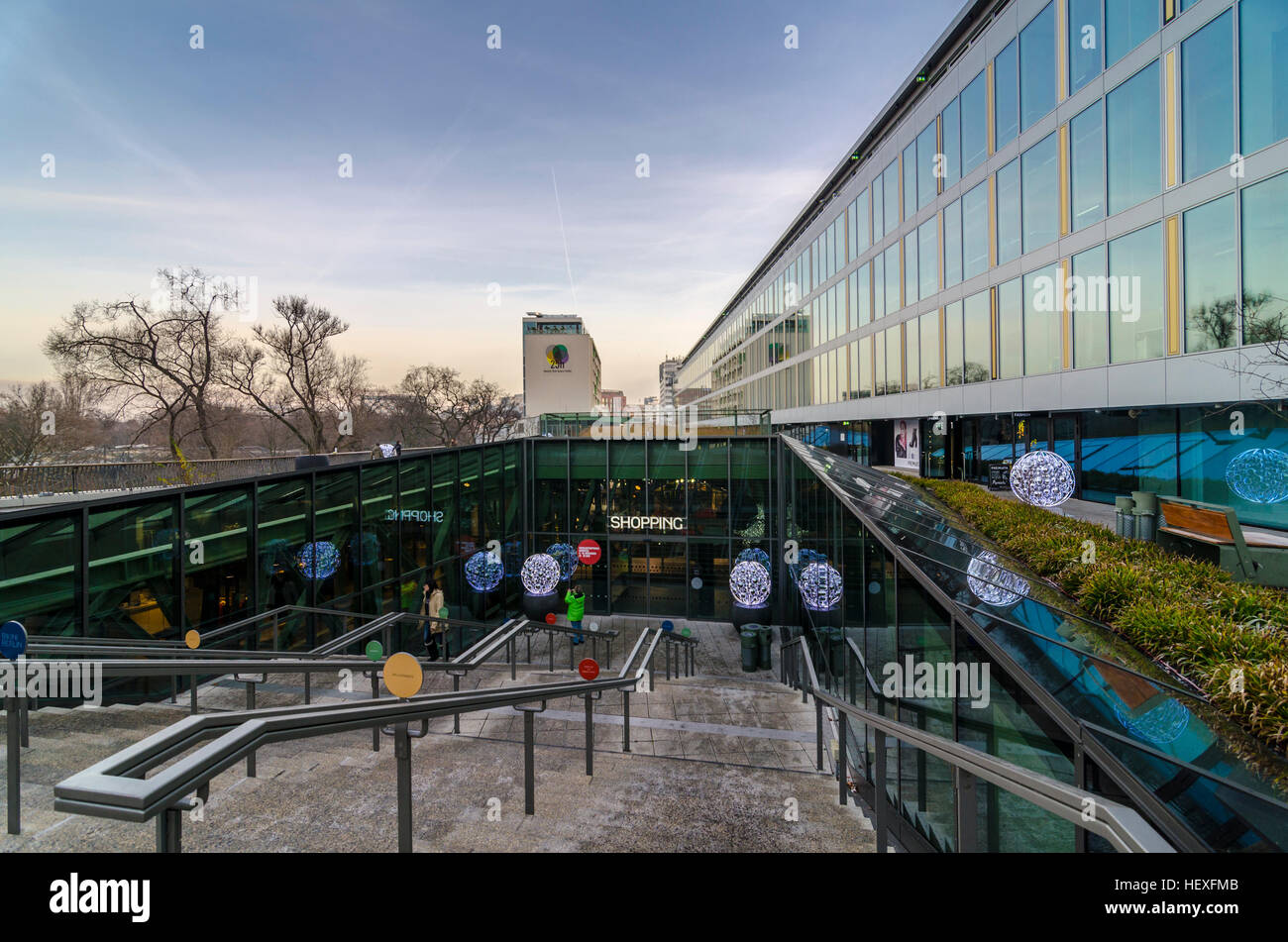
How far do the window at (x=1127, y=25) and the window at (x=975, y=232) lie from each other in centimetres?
519

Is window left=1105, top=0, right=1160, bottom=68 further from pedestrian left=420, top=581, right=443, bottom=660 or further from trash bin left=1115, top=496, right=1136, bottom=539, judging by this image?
pedestrian left=420, top=581, right=443, bottom=660

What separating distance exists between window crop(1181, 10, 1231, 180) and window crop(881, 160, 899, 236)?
13.6 meters

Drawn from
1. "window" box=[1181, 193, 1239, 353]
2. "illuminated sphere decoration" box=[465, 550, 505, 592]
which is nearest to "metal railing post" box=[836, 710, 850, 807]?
"illuminated sphere decoration" box=[465, 550, 505, 592]

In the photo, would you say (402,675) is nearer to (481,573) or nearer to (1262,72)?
(481,573)

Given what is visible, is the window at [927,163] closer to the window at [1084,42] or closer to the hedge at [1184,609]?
the window at [1084,42]

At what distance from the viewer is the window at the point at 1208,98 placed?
37.6 ft

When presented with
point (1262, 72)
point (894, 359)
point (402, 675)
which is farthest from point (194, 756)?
point (894, 359)

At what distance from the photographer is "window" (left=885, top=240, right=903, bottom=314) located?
25656mm

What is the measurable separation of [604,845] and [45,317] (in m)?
34.3

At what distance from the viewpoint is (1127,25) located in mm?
13820

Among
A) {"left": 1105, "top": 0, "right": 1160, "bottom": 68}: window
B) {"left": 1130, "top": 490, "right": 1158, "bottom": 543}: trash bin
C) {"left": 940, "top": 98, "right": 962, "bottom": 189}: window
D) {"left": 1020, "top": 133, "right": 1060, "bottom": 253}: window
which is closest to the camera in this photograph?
{"left": 1130, "top": 490, "right": 1158, "bottom": 543}: trash bin

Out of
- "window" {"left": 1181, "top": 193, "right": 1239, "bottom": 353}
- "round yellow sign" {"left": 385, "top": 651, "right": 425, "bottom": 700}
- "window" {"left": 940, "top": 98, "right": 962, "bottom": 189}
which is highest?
"window" {"left": 940, "top": 98, "right": 962, "bottom": 189}
